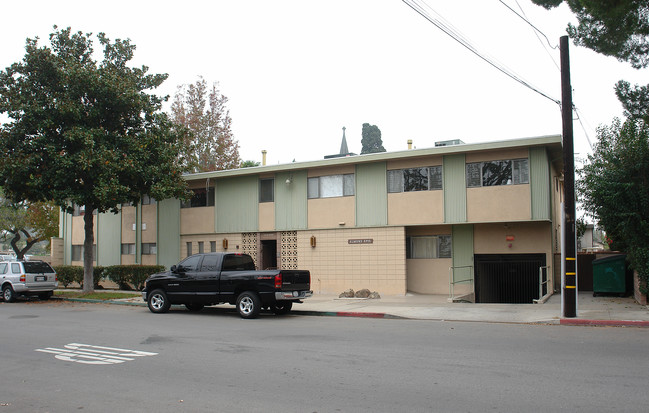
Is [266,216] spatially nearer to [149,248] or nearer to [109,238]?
[149,248]

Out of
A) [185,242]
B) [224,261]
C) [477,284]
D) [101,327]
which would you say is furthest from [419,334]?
[185,242]

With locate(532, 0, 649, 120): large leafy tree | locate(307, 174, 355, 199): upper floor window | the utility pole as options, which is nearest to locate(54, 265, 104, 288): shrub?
locate(307, 174, 355, 199): upper floor window

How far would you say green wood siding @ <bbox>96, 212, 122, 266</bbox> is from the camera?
97.9 ft

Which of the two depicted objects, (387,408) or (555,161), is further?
(555,161)

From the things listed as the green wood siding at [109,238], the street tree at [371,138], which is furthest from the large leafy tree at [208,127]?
the street tree at [371,138]

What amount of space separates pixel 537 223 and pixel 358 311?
8.45m

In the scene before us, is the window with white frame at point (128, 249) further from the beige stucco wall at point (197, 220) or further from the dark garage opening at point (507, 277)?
the dark garage opening at point (507, 277)

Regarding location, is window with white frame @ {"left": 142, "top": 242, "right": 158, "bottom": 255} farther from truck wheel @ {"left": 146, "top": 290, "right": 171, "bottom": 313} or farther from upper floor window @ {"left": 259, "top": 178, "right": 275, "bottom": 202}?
truck wheel @ {"left": 146, "top": 290, "right": 171, "bottom": 313}

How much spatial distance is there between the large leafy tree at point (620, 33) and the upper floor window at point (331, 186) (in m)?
10.6

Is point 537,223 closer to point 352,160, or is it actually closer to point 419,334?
point 352,160

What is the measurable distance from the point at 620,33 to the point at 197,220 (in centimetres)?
1998

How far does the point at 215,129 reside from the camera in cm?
4175

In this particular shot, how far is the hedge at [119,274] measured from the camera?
26.1 m

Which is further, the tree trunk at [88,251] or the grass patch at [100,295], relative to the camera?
the tree trunk at [88,251]
